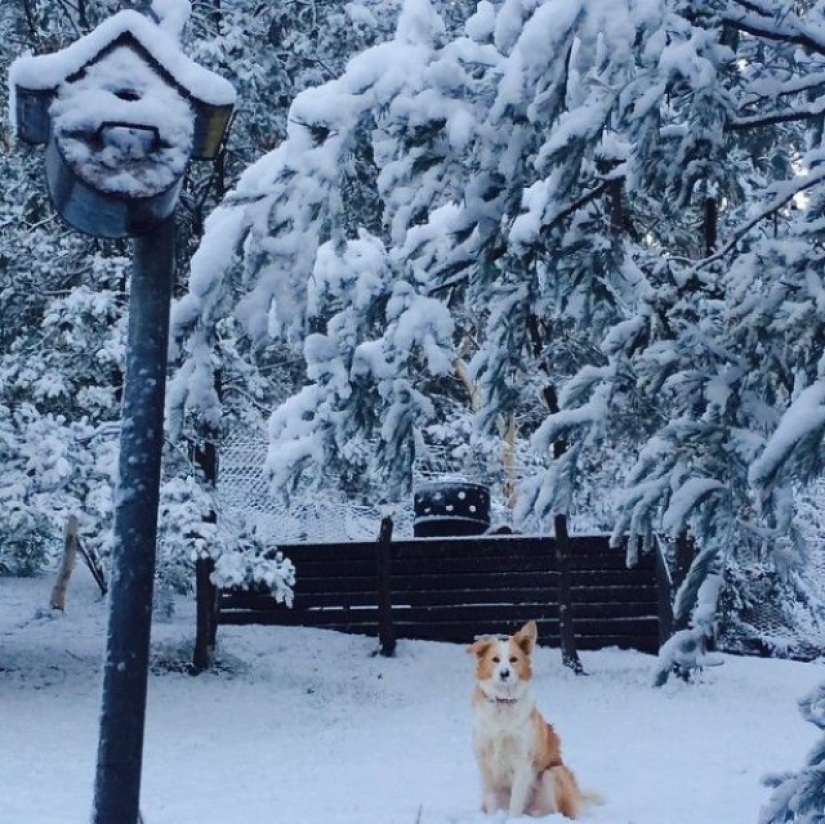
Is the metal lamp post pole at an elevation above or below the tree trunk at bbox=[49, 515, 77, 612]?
above

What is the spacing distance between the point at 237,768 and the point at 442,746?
194 centimetres

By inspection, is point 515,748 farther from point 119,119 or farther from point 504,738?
point 119,119

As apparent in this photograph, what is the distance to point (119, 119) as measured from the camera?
2.51 metres

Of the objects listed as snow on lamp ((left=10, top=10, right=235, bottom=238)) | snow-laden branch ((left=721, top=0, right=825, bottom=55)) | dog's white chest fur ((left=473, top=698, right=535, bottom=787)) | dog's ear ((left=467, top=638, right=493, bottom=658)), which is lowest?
dog's white chest fur ((left=473, top=698, right=535, bottom=787))

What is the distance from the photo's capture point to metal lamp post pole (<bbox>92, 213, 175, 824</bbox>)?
2354 mm

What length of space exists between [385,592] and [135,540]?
11789mm

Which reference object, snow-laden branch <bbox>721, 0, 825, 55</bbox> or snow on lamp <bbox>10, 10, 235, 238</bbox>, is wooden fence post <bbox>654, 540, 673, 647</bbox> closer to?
snow-laden branch <bbox>721, 0, 825, 55</bbox>

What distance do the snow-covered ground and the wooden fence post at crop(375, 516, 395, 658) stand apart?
0.91 feet

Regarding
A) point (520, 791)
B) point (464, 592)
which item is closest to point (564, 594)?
point (464, 592)

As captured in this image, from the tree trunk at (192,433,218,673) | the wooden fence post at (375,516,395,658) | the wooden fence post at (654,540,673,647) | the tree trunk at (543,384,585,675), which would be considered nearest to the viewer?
the tree trunk at (192,433,218,673)

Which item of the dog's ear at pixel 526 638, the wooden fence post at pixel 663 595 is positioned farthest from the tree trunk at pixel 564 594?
the dog's ear at pixel 526 638

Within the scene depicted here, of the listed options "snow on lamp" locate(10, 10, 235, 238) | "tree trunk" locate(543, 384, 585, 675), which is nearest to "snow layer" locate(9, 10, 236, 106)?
"snow on lamp" locate(10, 10, 235, 238)

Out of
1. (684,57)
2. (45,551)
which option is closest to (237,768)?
(684,57)

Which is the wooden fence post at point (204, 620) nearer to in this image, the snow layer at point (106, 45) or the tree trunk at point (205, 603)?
the tree trunk at point (205, 603)
